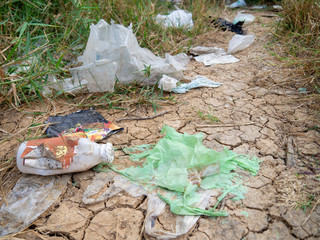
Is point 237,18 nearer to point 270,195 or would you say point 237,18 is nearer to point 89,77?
point 89,77

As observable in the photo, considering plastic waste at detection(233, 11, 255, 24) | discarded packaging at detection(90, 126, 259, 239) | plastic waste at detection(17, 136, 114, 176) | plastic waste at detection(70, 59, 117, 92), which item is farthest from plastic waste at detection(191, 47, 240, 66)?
plastic waste at detection(17, 136, 114, 176)

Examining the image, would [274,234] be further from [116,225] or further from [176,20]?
[176,20]

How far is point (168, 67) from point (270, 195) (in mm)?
1456

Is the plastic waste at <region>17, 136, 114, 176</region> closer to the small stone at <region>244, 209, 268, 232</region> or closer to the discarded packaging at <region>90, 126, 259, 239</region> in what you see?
the discarded packaging at <region>90, 126, 259, 239</region>

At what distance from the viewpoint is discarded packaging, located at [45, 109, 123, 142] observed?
1830 mm

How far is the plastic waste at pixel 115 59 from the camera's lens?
2213 millimetres

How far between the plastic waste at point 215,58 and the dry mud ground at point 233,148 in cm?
10

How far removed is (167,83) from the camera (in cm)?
229

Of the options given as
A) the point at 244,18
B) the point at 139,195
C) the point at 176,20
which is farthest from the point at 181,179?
the point at 244,18

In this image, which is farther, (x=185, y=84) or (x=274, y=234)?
(x=185, y=84)

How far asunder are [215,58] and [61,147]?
2.19m

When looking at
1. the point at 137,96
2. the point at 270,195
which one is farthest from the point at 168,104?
the point at 270,195

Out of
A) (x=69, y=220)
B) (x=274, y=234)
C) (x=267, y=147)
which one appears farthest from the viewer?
(x=267, y=147)

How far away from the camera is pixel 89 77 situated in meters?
2.21
